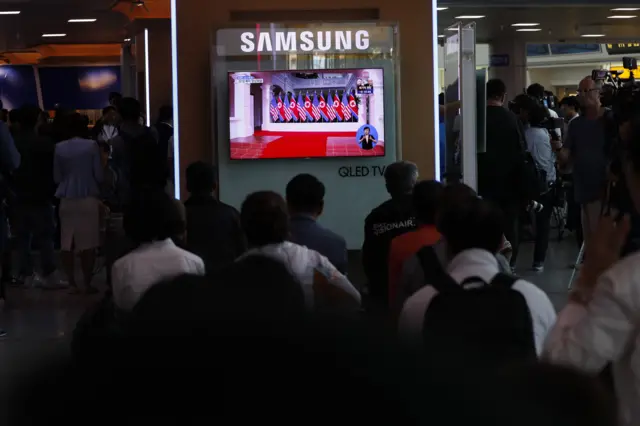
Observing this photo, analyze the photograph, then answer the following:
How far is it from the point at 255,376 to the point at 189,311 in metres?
0.09

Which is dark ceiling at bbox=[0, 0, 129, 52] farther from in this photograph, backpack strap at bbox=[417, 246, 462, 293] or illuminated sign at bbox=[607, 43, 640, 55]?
backpack strap at bbox=[417, 246, 462, 293]

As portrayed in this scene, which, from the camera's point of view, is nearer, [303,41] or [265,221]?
[265,221]

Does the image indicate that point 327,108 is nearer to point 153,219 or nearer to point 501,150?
point 501,150

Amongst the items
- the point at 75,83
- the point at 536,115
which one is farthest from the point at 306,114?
the point at 75,83

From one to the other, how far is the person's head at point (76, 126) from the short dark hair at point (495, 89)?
3.16m

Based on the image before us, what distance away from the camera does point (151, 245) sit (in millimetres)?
3896

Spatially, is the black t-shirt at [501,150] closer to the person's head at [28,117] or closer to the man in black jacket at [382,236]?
the man in black jacket at [382,236]

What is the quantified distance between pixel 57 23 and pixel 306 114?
10903 mm

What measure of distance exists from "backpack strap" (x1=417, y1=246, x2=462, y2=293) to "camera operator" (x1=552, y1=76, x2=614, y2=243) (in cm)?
499

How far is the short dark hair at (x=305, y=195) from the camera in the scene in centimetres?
464

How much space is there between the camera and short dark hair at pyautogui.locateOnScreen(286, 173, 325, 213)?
4.64 m

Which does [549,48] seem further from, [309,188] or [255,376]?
[255,376]

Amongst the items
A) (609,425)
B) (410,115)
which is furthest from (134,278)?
(410,115)

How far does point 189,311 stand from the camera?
64 cm
